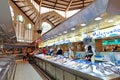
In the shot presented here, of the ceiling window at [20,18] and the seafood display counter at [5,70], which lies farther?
the ceiling window at [20,18]

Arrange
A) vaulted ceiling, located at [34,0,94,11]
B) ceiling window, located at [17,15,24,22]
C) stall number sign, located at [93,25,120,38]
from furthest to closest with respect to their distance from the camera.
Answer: ceiling window, located at [17,15,24,22] → vaulted ceiling, located at [34,0,94,11] → stall number sign, located at [93,25,120,38]

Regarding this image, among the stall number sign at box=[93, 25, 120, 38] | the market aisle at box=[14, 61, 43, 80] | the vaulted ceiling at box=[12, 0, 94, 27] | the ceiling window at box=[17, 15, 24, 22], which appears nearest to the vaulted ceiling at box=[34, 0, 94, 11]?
the vaulted ceiling at box=[12, 0, 94, 27]

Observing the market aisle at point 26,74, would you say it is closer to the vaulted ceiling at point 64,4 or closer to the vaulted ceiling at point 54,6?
the vaulted ceiling at point 54,6

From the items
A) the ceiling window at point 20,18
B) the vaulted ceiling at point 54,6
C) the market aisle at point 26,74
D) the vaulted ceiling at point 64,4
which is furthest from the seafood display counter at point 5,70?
the ceiling window at point 20,18

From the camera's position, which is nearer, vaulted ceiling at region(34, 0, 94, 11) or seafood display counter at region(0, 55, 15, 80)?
seafood display counter at region(0, 55, 15, 80)

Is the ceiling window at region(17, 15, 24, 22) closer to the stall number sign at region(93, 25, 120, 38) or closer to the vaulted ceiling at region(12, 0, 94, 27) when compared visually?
the vaulted ceiling at region(12, 0, 94, 27)

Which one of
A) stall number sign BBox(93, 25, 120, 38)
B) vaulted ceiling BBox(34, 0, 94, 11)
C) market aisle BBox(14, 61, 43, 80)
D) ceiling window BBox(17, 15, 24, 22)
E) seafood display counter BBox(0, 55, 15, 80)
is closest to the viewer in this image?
seafood display counter BBox(0, 55, 15, 80)

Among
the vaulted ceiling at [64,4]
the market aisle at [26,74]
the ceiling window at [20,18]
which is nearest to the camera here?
the market aisle at [26,74]

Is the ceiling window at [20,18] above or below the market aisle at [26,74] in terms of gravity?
above

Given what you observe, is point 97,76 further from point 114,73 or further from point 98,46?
point 98,46

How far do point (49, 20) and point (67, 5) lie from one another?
20.0 ft

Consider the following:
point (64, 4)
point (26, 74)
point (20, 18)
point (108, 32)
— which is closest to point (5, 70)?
point (108, 32)

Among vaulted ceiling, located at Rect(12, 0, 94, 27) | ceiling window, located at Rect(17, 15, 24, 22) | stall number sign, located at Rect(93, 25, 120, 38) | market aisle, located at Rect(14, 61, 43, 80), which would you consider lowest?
market aisle, located at Rect(14, 61, 43, 80)

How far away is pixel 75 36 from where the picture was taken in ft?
25.1
